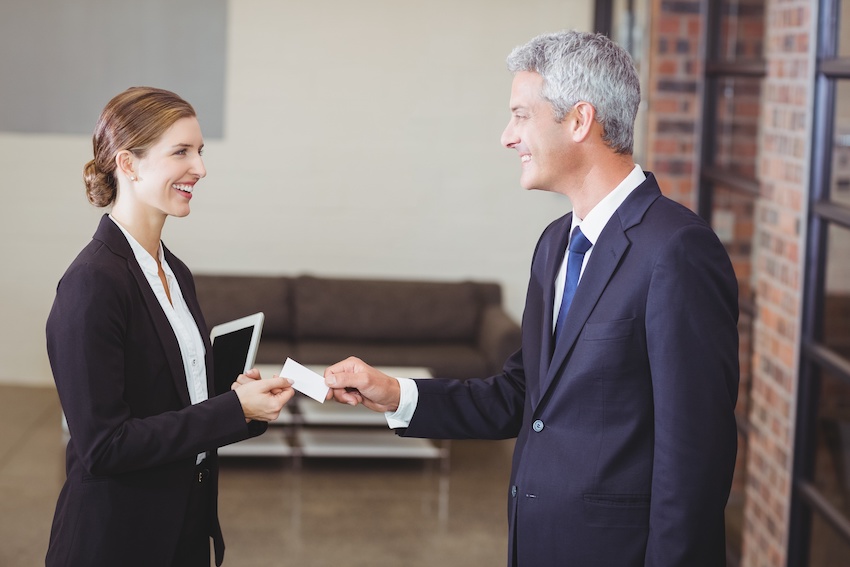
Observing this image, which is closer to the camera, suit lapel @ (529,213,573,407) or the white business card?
suit lapel @ (529,213,573,407)

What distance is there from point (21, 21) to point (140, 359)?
569cm

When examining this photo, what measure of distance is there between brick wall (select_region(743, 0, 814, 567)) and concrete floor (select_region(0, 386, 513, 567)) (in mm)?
1308

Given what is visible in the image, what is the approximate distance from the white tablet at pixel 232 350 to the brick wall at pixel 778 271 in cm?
203

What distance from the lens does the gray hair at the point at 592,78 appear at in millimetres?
2137

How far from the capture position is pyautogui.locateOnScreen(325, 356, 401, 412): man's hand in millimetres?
2500

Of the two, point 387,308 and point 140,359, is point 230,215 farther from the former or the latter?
point 140,359

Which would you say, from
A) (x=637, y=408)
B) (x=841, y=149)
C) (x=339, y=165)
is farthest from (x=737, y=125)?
(x=339, y=165)

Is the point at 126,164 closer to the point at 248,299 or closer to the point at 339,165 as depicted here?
the point at 248,299

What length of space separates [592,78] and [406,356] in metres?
4.64

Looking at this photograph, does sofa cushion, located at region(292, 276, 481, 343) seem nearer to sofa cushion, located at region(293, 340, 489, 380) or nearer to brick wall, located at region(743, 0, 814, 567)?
sofa cushion, located at region(293, 340, 489, 380)

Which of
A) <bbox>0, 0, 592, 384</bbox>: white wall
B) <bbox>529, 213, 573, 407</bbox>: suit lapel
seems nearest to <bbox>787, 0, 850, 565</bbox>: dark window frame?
<bbox>529, 213, 573, 407</bbox>: suit lapel

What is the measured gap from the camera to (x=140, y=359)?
219 cm

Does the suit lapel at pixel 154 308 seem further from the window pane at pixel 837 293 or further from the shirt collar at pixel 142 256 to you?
the window pane at pixel 837 293

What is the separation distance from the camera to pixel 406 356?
6.68m
